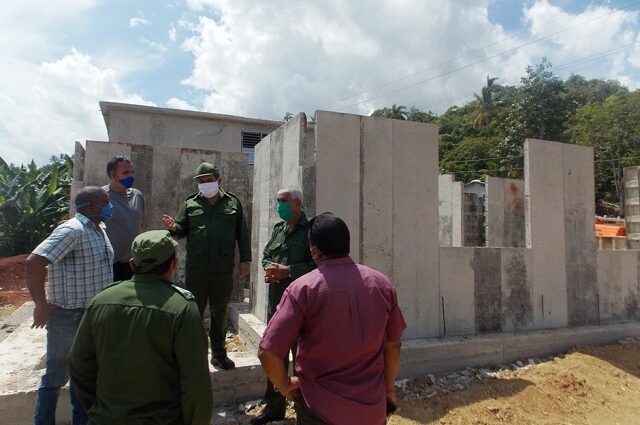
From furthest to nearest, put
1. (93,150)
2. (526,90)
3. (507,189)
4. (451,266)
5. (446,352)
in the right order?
(526,90) < (507,189) < (93,150) < (451,266) < (446,352)

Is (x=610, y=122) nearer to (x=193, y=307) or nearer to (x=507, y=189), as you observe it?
(x=507, y=189)

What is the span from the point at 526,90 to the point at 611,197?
8850mm

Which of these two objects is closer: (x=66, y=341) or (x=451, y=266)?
(x=66, y=341)

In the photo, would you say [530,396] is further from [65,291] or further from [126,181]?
[126,181]

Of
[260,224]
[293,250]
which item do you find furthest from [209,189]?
[260,224]

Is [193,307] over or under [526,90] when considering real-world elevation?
under

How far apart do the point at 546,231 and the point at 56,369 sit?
5.50 meters

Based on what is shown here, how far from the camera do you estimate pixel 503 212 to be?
1015 centimetres

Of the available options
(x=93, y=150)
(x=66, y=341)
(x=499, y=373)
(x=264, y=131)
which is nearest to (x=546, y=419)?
(x=499, y=373)

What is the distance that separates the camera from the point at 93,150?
18.2 ft

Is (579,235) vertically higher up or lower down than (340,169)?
lower down

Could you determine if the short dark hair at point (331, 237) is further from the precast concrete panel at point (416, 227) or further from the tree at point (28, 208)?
the tree at point (28, 208)

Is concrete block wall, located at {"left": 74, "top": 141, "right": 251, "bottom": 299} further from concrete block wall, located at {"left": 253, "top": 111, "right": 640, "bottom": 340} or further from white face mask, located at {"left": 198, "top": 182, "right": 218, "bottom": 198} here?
white face mask, located at {"left": 198, "top": 182, "right": 218, "bottom": 198}

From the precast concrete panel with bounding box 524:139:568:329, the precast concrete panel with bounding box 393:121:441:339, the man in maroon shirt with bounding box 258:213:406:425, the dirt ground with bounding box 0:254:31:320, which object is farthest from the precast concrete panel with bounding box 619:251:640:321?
the dirt ground with bounding box 0:254:31:320
